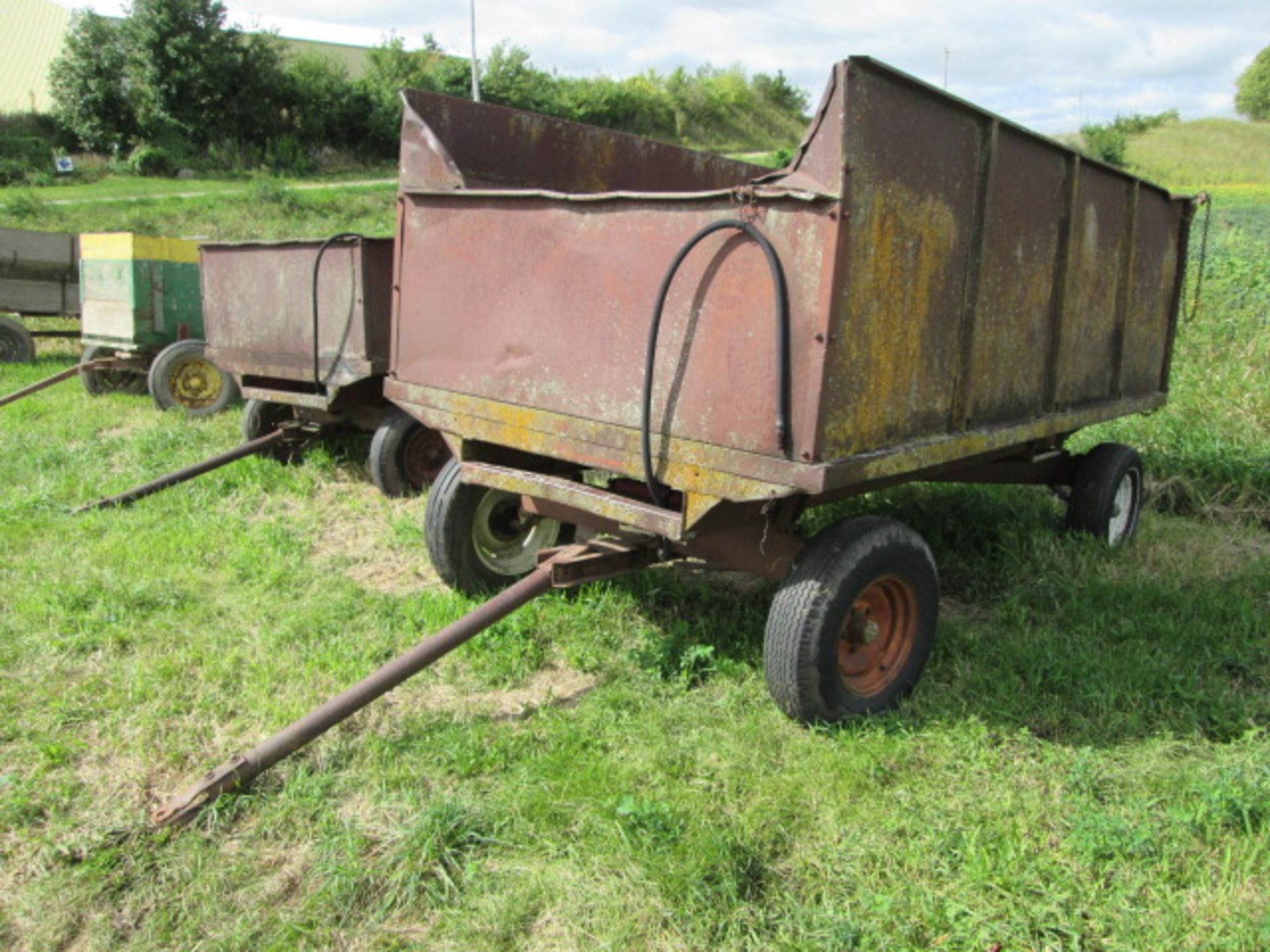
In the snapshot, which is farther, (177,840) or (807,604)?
(807,604)

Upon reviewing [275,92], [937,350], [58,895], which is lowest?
[58,895]

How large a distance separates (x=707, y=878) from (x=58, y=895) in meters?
1.61

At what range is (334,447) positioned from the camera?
6.70 metres

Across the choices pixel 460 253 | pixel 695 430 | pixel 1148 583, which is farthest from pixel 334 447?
pixel 1148 583

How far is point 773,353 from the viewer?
282 centimetres

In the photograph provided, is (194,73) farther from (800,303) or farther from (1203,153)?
(800,303)

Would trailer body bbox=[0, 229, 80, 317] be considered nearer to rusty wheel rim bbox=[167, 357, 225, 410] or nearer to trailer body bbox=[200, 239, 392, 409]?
rusty wheel rim bbox=[167, 357, 225, 410]

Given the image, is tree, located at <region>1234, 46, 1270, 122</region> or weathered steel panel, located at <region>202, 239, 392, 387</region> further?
tree, located at <region>1234, 46, 1270, 122</region>

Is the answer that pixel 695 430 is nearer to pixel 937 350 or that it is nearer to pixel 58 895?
pixel 937 350

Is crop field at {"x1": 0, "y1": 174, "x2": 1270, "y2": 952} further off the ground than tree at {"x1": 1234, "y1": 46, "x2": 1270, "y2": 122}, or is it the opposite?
tree at {"x1": 1234, "y1": 46, "x2": 1270, "y2": 122}

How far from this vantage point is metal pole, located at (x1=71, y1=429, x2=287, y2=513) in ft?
17.9

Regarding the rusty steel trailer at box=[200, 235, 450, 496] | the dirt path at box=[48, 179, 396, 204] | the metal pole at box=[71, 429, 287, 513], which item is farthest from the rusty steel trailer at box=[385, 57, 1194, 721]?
the dirt path at box=[48, 179, 396, 204]

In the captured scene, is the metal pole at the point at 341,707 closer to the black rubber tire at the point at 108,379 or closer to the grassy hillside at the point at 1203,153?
the black rubber tire at the point at 108,379

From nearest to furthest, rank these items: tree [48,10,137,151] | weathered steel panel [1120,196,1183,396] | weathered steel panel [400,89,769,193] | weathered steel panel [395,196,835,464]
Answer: weathered steel panel [395,196,835,464], weathered steel panel [400,89,769,193], weathered steel panel [1120,196,1183,396], tree [48,10,137,151]
